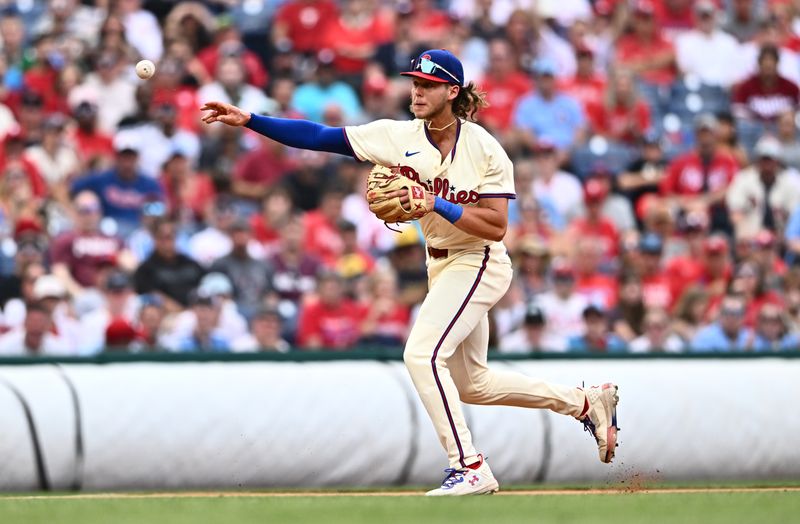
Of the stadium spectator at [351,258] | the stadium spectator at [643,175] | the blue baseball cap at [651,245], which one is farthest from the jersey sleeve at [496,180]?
the stadium spectator at [643,175]

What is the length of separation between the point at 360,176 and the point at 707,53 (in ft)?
15.3

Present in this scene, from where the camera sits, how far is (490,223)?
275 inches

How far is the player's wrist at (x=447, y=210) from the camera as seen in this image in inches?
270

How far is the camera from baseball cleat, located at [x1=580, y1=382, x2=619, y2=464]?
7.68 m

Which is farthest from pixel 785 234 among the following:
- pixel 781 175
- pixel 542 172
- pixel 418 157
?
pixel 418 157

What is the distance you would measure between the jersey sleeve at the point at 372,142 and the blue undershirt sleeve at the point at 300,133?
0.11 feet

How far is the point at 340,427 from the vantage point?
8.62 metres

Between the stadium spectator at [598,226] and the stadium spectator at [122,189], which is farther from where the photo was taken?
the stadium spectator at [598,226]

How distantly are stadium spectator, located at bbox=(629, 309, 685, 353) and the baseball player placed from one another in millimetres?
Answer: 4598

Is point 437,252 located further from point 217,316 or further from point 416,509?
point 217,316

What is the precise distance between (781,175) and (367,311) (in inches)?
196

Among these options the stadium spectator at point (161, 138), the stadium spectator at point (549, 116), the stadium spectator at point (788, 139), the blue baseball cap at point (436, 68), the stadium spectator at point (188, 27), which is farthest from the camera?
the stadium spectator at point (788, 139)

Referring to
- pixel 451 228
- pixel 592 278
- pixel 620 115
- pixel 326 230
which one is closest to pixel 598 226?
pixel 592 278

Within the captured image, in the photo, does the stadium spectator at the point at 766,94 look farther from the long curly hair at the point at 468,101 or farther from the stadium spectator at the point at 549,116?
the long curly hair at the point at 468,101
